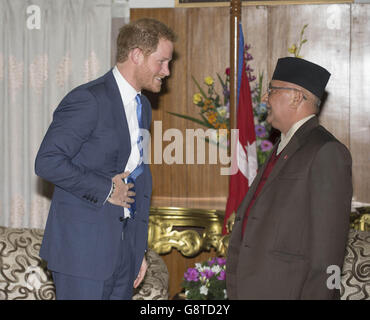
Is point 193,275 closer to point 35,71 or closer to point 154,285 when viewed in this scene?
point 154,285

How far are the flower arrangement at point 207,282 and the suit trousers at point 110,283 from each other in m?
1.28

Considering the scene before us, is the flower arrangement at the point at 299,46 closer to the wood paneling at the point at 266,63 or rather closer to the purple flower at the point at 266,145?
the wood paneling at the point at 266,63

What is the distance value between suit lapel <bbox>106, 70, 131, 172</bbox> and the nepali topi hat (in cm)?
76

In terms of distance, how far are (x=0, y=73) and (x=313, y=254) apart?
3.66m

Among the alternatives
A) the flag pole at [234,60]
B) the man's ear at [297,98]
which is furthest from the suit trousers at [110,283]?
the flag pole at [234,60]

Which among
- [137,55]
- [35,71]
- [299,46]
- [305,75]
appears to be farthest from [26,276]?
[299,46]

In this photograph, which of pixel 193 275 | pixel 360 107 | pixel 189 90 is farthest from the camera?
pixel 189 90

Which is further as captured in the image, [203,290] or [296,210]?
[203,290]

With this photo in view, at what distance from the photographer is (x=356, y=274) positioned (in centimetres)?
355

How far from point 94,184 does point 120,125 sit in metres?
0.30

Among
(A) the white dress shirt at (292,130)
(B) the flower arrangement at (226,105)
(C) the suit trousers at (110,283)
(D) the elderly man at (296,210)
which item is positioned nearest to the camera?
(D) the elderly man at (296,210)

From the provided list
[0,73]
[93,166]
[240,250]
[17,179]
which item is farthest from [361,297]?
[0,73]

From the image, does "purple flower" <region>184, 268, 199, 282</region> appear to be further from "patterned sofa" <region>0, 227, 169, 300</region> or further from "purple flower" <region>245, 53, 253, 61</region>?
"purple flower" <region>245, 53, 253, 61</region>

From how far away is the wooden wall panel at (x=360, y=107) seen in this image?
460 centimetres
